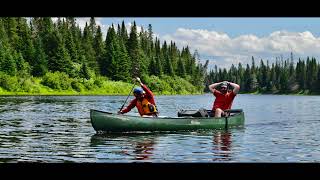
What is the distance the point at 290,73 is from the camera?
7510 inches

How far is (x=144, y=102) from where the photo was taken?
21.8 metres

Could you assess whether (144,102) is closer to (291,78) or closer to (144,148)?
(144,148)

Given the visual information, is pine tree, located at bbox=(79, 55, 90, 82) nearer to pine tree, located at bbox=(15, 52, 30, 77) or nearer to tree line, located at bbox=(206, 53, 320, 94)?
pine tree, located at bbox=(15, 52, 30, 77)

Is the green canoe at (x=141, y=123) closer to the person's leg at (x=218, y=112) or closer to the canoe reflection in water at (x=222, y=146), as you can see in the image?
the person's leg at (x=218, y=112)

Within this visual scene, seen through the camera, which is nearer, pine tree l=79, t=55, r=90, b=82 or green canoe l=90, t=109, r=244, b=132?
green canoe l=90, t=109, r=244, b=132

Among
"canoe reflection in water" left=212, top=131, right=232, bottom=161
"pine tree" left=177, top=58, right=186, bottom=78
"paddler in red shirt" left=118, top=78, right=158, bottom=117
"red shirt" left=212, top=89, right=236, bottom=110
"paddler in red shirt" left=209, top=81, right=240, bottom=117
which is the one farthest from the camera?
"pine tree" left=177, top=58, right=186, bottom=78

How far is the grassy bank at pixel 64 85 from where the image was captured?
87.9 metres

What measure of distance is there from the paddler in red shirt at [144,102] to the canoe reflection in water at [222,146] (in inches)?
114

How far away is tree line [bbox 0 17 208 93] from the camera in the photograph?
326 ft

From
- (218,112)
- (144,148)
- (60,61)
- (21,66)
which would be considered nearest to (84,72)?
(60,61)

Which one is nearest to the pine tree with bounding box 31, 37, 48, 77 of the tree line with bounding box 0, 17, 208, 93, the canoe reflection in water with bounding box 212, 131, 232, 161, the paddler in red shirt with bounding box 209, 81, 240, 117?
the tree line with bounding box 0, 17, 208, 93

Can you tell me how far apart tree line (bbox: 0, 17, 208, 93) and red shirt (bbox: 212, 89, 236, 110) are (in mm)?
73067
